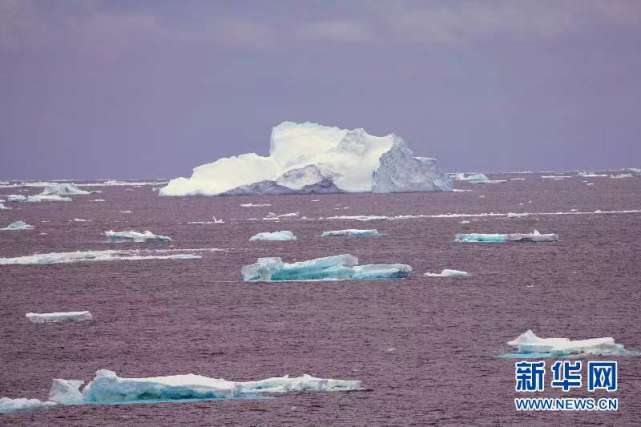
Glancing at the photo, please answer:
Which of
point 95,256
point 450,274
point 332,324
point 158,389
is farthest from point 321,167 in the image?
point 158,389

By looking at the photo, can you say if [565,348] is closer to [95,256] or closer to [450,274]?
[450,274]

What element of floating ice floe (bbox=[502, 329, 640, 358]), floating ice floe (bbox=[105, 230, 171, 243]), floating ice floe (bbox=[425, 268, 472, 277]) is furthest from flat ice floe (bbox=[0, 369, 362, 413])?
floating ice floe (bbox=[105, 230, 171, 243])

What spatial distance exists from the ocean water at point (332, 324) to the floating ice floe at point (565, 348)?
0.80ft

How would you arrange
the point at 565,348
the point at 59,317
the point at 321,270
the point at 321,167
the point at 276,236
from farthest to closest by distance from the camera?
the point at 321,167 → the point at 276,236 → the point at 321,270 → the point at 59,317 → the point at 565,348

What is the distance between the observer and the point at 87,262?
78.2 feet

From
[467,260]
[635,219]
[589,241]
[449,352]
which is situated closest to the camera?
[449,352]

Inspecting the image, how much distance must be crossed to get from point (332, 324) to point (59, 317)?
3435 mm

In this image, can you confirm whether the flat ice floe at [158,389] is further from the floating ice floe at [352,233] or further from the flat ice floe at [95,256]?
the floating ice floe at [352,233]

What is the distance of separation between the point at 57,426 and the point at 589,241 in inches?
711

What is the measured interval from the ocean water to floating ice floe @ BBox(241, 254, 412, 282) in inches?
11.4

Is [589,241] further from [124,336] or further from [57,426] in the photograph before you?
[57,426]

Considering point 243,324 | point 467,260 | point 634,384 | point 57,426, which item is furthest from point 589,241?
point 57,426

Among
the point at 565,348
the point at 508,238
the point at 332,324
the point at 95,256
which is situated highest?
the point at 508,238

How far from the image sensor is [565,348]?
12.0 m
